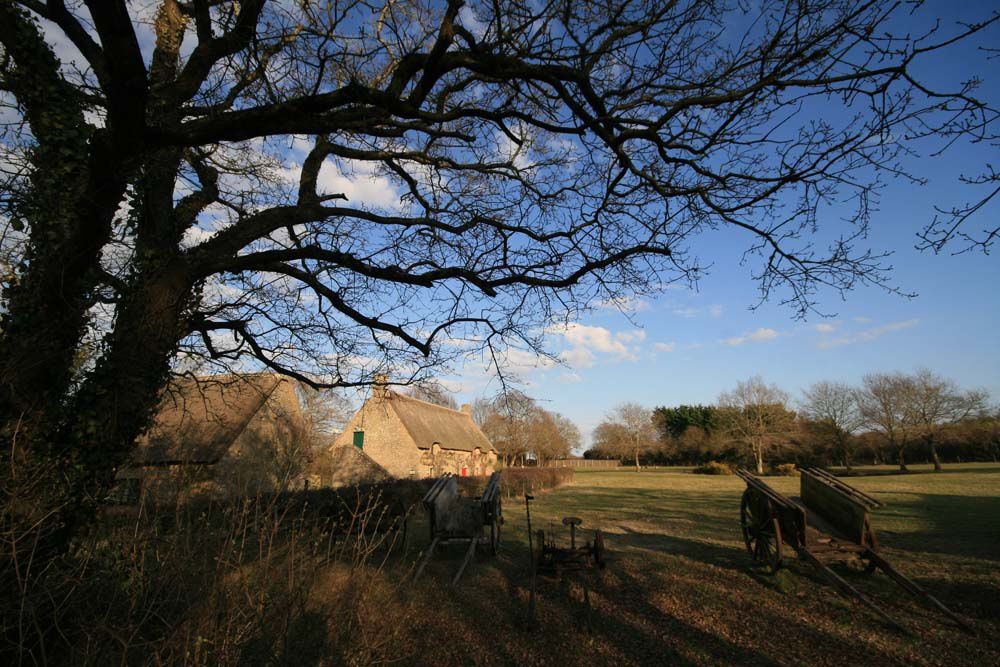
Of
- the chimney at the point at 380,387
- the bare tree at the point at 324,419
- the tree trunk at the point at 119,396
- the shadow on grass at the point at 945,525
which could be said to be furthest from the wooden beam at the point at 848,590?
the bare tree at the point at 324,419

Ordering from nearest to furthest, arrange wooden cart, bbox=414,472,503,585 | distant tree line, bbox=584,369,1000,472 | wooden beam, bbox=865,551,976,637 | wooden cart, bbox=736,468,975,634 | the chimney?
wooden beam, bbox=865,551,976,637 → wooden cart, bbox=736,468,975,634 → the chimney → wooden cart, bbox=414,472,503,585 → distant tree line, bbox=584,369,1000,472

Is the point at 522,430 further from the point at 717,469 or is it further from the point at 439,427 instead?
the point at 717,469

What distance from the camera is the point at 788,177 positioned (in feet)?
14.4

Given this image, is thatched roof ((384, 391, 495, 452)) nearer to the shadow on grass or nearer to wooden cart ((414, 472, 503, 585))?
wooden cart ((414, 472, 503, 585))

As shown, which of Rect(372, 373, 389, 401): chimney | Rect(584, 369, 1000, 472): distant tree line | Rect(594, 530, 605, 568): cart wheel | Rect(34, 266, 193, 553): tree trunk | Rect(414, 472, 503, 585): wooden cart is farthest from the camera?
Rect(584, 369, 1000, 472): distant tree line

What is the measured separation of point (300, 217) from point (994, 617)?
9.50m

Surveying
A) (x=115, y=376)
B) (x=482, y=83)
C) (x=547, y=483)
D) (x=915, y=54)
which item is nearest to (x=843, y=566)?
(x=915, y=54)

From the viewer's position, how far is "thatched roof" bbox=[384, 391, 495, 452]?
30.6 meters

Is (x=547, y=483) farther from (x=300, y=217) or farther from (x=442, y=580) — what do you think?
(x=300, y=217)

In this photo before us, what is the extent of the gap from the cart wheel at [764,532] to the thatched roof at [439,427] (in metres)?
19.0

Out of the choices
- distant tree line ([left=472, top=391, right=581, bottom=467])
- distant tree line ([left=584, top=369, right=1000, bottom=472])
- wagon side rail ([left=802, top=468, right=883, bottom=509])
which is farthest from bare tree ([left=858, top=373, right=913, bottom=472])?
wagon side rail ([left=802, top=468, right=883, bottom=509])

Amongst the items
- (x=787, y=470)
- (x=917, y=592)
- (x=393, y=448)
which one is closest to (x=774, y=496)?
(x=917, y=592)

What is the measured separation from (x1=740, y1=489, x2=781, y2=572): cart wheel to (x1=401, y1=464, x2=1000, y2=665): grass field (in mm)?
269

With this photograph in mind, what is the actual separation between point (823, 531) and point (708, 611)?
102 inches
